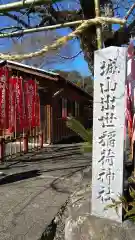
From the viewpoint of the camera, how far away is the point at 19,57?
402 centimetres

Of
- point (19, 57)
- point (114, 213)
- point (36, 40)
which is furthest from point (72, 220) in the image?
point (36, 40)

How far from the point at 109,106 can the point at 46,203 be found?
2754 millimetres

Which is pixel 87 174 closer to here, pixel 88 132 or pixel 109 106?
pixel 88 132

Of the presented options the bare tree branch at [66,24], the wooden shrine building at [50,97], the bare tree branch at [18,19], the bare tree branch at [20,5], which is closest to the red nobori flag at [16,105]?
the wooden shrine building at [50,97]

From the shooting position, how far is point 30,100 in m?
12.1

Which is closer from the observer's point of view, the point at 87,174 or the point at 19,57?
the point at 19,57

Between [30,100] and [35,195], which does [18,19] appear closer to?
[35,195]

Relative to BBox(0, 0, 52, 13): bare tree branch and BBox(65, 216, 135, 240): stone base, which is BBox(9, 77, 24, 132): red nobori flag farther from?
BBox(65, 216, 135, 240): stone base

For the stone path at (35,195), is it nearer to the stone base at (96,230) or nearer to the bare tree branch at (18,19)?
the stone base at (96,230)

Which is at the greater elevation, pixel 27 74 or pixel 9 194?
pixel 27 74

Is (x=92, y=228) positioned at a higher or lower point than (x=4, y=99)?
lower

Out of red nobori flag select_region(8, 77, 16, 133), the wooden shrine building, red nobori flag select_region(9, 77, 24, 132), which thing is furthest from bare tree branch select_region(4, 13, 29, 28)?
the wooden shrine building

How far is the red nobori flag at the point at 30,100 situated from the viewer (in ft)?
38.9

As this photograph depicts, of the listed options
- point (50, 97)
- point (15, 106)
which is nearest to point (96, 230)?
point (15, 106)
